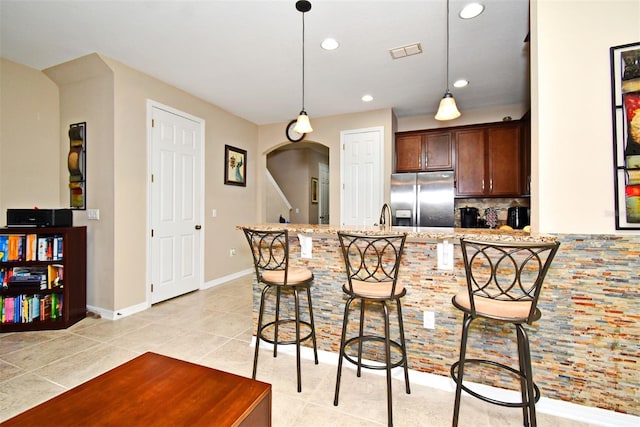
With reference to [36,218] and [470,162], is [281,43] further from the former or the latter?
[470,162]

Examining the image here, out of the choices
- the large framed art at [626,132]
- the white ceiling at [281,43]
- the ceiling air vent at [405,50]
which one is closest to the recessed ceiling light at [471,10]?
the white ceiling at [281,43]

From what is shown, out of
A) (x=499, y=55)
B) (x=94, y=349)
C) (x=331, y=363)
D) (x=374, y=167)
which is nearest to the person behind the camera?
(x=331, y=363)

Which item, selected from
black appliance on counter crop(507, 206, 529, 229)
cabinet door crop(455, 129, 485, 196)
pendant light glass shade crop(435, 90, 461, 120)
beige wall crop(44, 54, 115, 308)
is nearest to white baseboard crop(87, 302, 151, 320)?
beige wall crop(44, 54, 115, 308)

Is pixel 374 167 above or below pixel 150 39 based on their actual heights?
below

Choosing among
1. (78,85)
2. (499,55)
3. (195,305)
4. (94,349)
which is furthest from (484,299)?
(78,85)

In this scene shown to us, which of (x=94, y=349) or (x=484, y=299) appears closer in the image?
(x=484, y=299)

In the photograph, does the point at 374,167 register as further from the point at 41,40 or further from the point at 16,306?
the point at 16,306

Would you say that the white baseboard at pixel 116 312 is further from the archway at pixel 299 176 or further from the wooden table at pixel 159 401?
the archway at pixel 299 176

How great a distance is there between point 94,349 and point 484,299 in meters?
3.02

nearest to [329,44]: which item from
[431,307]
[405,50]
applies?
[405,50]

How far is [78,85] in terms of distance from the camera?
3258 millimetres

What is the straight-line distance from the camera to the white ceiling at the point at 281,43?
2.24 m

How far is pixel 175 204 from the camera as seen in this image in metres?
3.75

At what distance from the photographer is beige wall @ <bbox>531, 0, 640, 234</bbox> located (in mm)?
1536
